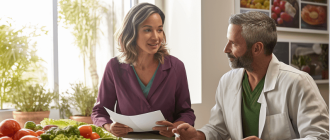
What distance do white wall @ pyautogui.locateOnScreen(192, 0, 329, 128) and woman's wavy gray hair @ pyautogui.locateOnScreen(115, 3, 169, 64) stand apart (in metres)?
0.76

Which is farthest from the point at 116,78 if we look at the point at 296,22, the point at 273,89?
the point at 296,22

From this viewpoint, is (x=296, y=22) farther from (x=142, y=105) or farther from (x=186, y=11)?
(x=142, y=105)

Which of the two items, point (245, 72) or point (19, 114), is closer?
point (245, 72)

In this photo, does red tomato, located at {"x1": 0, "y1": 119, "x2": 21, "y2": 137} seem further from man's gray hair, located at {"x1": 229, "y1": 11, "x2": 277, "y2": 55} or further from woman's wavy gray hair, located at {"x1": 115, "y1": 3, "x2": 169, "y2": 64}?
man's gray hair, located at {"x1": 229, "y1": 11, "x2": 277, "y2": 55}

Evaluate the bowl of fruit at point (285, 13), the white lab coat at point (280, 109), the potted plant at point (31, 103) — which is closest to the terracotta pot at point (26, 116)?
the potted plant at point (31, 103)

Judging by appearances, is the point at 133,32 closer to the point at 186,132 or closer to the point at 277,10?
the point at 186,132

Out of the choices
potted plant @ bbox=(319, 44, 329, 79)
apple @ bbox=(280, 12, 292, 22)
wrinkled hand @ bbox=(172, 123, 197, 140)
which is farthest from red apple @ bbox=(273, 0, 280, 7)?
wrinkled hand @ bbox=(172, 123, 197, 140)

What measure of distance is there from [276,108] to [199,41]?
1221mm

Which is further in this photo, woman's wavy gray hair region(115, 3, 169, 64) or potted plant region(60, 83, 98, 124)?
potted plant region(60, 83, 98, 124)

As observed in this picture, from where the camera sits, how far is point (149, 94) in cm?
185

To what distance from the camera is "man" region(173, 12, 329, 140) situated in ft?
4.54

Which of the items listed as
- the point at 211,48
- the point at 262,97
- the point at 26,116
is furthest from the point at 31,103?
the point at 262,97

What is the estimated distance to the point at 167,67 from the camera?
189 centimetres

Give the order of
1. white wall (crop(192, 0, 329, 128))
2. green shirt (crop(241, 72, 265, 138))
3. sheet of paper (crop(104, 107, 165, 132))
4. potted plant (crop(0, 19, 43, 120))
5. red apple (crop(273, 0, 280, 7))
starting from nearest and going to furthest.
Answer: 1. sheet of paper (crop(104, 107, 165, 132))
2. green shirt (crop(241, 72, 265, 138))
3. potted plant (crop(0, 19, 43, 120))
4. white wall (crop(192, 0, 329, 128))
5. red apple (crop(273, 0, 280, 7))
